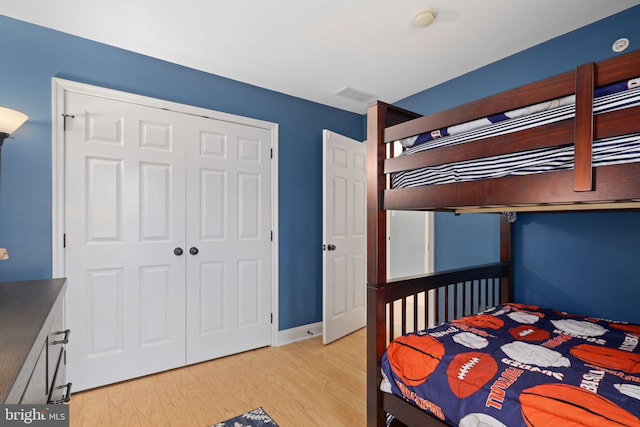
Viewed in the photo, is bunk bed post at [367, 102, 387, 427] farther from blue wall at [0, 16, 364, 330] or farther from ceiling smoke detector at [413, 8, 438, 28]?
blue wall at [0, 16, 364, 330]

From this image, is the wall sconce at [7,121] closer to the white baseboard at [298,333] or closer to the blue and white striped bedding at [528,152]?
the blue and white striped bedding at [528,152]

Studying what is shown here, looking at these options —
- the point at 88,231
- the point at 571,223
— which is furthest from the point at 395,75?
the point at 88,231

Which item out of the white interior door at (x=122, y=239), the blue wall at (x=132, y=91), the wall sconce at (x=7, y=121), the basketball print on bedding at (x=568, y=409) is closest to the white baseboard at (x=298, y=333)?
the blue wall at (x=132, y=91)

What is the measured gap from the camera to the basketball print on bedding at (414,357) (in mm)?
1279

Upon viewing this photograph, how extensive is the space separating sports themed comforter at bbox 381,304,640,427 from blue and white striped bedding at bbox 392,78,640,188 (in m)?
0.72

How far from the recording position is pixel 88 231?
216 centimetres

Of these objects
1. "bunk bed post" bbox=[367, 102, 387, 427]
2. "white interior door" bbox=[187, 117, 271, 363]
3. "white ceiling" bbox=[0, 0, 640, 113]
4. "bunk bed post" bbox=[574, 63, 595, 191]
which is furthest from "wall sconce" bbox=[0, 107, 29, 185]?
"bunk bed post" bbox=[574, 63, 595, 191]

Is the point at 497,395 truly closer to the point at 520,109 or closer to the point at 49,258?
the point at 520,109

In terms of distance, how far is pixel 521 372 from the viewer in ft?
3.74

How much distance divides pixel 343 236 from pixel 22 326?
8.34ft

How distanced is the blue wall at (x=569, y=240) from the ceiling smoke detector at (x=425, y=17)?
3.00ft

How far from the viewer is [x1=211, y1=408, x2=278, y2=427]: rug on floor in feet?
5.80

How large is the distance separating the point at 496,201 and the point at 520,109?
34cm

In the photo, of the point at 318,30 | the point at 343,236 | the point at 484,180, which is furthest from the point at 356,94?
the point at 484,180
